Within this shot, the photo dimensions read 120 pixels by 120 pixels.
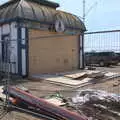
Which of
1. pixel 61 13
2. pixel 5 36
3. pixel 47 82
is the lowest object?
pixel 47 82

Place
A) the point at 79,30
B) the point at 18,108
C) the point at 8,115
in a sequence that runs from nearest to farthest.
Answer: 1. the point at 8,115
2. the point at 18,108
3. the point at 79,30

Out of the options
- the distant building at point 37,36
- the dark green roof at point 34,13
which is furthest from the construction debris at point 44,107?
the dark green roof at point 34,13

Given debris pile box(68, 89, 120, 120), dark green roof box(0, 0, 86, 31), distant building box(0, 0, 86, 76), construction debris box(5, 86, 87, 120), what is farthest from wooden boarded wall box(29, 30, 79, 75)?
debris pile box(68, 89, 120, 120)

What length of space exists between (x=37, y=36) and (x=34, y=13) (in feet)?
5.09

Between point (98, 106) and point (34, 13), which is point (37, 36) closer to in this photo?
point (34, 13)

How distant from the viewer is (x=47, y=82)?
475 inches

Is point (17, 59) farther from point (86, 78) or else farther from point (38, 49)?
point (86, 78)

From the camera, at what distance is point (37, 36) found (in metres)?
14.6

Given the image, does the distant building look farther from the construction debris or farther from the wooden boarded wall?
the construction debris

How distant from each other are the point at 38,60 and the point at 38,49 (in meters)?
0.76

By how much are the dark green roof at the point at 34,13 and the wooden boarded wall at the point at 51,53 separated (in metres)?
0.98

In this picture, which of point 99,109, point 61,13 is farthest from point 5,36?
point 99,109

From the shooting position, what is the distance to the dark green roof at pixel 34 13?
1364 cm

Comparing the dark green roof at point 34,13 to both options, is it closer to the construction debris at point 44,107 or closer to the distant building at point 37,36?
the distant building at point 37,36
